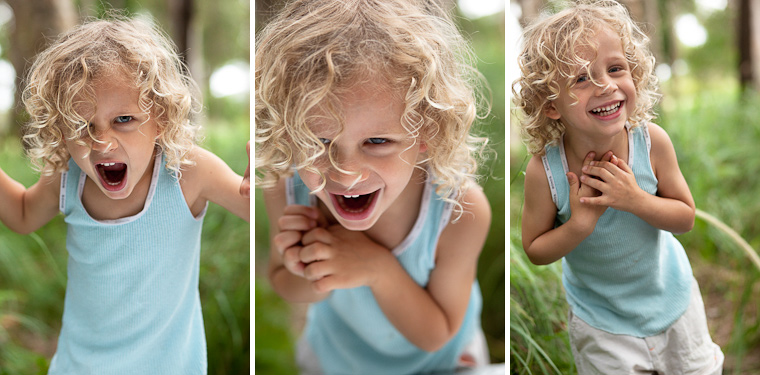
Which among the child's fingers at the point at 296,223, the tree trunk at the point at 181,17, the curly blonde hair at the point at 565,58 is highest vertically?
the tree trunk at the point at 181,17

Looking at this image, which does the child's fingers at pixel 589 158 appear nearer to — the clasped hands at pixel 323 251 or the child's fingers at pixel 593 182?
the child's fingers at pixel 593 182

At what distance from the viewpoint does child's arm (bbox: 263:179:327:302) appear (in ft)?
2.92

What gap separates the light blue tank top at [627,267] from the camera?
2.25ft

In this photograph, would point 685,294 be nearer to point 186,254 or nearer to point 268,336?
point 186,254

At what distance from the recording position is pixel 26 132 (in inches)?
31.3

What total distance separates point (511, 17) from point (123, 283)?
25.1 inches

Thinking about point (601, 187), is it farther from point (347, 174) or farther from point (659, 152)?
point (347, 174)

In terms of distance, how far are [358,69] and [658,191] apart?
40cm

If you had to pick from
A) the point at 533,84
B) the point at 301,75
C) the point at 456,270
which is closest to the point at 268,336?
the point at 456,270

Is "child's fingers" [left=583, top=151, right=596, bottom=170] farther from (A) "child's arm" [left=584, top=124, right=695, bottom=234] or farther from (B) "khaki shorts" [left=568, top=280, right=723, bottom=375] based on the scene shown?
(B) "khaki shorts" [left=568, top=280, right=723, bottom=375]

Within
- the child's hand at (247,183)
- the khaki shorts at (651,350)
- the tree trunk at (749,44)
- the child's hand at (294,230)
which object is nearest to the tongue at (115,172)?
the child's hand at (247,183)

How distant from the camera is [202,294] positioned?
102cm

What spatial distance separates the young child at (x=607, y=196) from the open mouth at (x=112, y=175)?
20.3 inches

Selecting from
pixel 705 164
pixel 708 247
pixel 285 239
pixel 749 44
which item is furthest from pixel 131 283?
pixel 749 44
